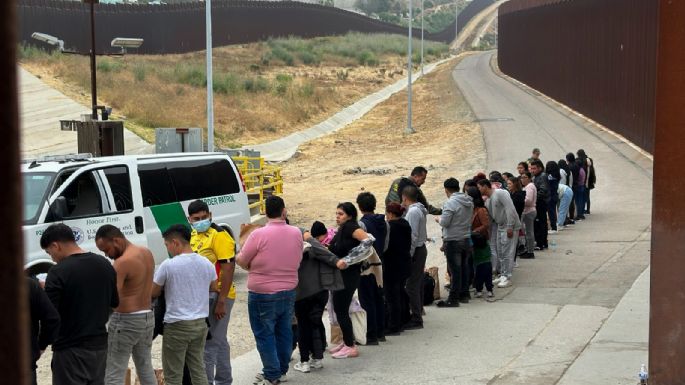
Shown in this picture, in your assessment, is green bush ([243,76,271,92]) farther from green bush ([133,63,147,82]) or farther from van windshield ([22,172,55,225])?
van windshield ([22,172,55,225])

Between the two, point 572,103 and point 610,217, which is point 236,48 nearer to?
point 572,103

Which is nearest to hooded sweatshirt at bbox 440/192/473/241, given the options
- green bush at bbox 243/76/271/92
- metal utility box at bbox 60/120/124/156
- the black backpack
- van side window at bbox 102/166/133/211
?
the black backpack

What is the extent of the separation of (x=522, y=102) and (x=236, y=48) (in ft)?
107

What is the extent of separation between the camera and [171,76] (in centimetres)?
5447

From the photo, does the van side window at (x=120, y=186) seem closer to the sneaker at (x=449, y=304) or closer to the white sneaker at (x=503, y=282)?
the sneaker at (x=449, y=304)

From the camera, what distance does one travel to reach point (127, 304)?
7566mm

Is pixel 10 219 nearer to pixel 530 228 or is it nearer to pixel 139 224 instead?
pixel 139 224

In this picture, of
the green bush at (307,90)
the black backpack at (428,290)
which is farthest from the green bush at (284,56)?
the black backpack at (428,290)

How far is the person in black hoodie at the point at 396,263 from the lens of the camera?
1097cm

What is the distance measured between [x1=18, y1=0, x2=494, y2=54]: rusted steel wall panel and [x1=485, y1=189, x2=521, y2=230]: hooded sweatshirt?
1261 inches

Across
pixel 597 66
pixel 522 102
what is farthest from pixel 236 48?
pixel 597 66

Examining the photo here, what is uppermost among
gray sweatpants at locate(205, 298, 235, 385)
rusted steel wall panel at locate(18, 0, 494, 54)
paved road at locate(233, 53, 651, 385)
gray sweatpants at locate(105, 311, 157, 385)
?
rusted steel wall panel at locate(18, 0, 494, 54)

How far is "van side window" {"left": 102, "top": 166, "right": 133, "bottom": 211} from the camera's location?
517 inches

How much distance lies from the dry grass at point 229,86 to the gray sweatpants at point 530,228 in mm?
23060
